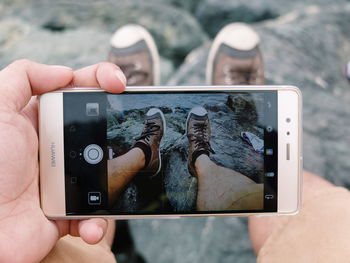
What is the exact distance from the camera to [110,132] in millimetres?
904

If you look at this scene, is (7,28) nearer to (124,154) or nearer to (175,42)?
(175,42)

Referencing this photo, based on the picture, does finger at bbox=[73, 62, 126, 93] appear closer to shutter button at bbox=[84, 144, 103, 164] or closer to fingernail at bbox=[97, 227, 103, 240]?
shutter button at bbox=[84, 144, 103, 164]

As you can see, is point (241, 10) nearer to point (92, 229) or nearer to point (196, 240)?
point (196, 240)

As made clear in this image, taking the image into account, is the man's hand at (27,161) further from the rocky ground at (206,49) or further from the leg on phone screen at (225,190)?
the rocky ground at (206,49)

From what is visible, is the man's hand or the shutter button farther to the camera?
the shutter button

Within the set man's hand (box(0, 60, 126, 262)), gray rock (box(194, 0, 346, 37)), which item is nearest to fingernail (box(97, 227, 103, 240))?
man's hand (box(0, 60, 126, 262))

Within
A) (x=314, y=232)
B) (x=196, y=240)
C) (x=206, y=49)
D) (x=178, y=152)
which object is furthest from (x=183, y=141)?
(x=206, y=49)

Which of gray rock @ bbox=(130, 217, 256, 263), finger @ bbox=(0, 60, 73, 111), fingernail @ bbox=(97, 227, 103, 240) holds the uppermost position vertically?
finger @ bbox=(0, 60, 73, 111)

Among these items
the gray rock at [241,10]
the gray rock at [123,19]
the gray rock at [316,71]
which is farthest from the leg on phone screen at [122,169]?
the gray rock at [241,10]

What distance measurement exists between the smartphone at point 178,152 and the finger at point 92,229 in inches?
0.7

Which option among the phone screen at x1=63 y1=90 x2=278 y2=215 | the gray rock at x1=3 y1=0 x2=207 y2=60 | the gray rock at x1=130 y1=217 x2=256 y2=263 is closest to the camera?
the phone screen at x1=63 y1=90 x2=278 y2=215

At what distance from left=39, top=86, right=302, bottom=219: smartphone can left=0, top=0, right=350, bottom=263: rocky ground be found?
1.93 ft

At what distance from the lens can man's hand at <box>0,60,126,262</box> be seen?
80cm

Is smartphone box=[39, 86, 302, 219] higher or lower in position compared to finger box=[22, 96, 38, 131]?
lower
